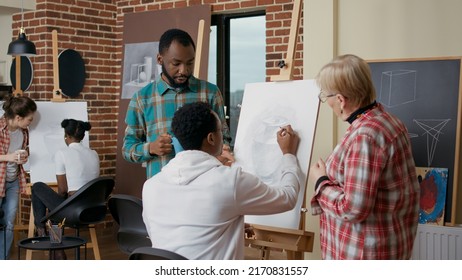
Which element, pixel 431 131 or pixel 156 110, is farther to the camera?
pixel 431 131

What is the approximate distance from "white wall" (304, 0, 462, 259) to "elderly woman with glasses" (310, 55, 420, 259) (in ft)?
6.01

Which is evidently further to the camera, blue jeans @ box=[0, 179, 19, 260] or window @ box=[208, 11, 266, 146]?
window @ box=[208, 11, 266, 146]

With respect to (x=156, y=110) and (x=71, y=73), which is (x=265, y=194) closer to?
(x=156, y=110)

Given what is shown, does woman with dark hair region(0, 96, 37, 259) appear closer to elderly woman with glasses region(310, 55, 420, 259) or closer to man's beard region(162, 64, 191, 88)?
man's beard region(162, 64, 191, 88)

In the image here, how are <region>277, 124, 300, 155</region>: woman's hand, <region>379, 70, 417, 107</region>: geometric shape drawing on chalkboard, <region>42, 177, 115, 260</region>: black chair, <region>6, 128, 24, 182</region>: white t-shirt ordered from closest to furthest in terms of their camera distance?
<region>277, 124, 300, 155</region>: woman's hand < <region>379, 70, 417, 107</region>: geometric shape drawing on chalkboard < <region>42, 177, 115, 260</region>: black chair < <region>6, 128, 24, 182</region>: white t-shirt

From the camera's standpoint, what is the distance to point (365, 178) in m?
2.40

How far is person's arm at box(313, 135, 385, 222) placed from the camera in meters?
2.39

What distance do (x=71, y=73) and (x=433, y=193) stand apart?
451cm

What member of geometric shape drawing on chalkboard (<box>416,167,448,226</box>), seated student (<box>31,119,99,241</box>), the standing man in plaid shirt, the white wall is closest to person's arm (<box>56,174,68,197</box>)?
seated student (<box>31,119,99,241</box>)

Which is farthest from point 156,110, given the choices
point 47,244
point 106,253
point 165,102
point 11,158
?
point 106,253

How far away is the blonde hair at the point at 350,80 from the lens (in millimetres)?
2482

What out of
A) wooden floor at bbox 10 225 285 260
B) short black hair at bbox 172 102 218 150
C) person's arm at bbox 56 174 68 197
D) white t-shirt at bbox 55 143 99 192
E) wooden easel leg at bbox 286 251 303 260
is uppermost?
short black hair at bbox 172 102 218 150

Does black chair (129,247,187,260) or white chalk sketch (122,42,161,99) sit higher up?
white chalk sketch (122,42,161,99)
